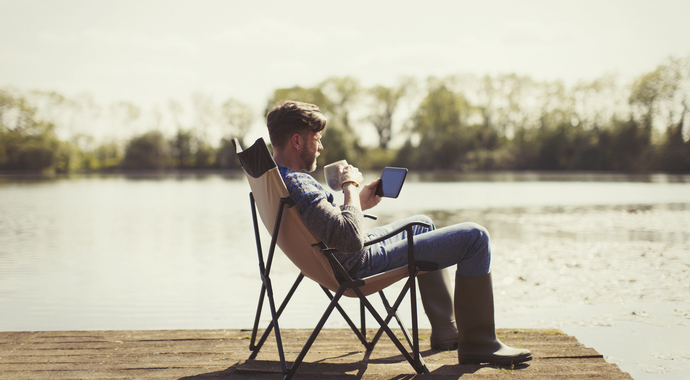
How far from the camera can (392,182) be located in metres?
2.88

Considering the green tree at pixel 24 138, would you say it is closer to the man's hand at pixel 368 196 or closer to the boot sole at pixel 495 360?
the man's hand at pixel 368 196

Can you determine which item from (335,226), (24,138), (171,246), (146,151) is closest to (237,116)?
(146,151)

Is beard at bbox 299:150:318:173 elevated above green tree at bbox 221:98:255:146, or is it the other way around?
green tree at bbox 221:98:255:146

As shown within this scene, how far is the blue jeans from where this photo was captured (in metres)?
2.72

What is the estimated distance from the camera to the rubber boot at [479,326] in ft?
9.07

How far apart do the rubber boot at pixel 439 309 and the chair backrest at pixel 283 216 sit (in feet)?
2.22

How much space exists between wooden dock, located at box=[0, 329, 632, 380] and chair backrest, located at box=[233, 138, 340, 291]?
0.49m

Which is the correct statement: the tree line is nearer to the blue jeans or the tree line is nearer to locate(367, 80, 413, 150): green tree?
locate(367, 80, 413, 150): green tree

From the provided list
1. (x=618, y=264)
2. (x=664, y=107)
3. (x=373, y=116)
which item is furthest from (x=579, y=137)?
(x=618, y=264)

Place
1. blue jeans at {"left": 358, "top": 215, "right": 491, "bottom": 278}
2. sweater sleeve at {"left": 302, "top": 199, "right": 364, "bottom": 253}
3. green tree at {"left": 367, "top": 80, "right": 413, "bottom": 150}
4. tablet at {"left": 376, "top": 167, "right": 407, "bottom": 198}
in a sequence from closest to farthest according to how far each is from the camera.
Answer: sweater sleeve at {"left": 302, "top": 199, "right": 364, "bottom": 253}, blue jeans at {"left": 358, "top": 215, "right": 491, "bottom": 278}, tablet at {"left": 376, "top": 167, "right": 407, "bottom": 198}, green tree at {"left": 367, "top": 80, "right": 413, "bottom": 150}

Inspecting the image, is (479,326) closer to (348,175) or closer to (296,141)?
(348,175)

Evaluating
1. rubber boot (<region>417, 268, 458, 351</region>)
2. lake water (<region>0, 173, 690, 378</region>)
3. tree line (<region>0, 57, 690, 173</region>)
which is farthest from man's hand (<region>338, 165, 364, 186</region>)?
tree line (<region>0, 57, 690, 173</region>)

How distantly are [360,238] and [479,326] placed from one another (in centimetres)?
78

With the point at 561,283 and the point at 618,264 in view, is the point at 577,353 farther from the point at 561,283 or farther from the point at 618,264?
the point at 618,264
